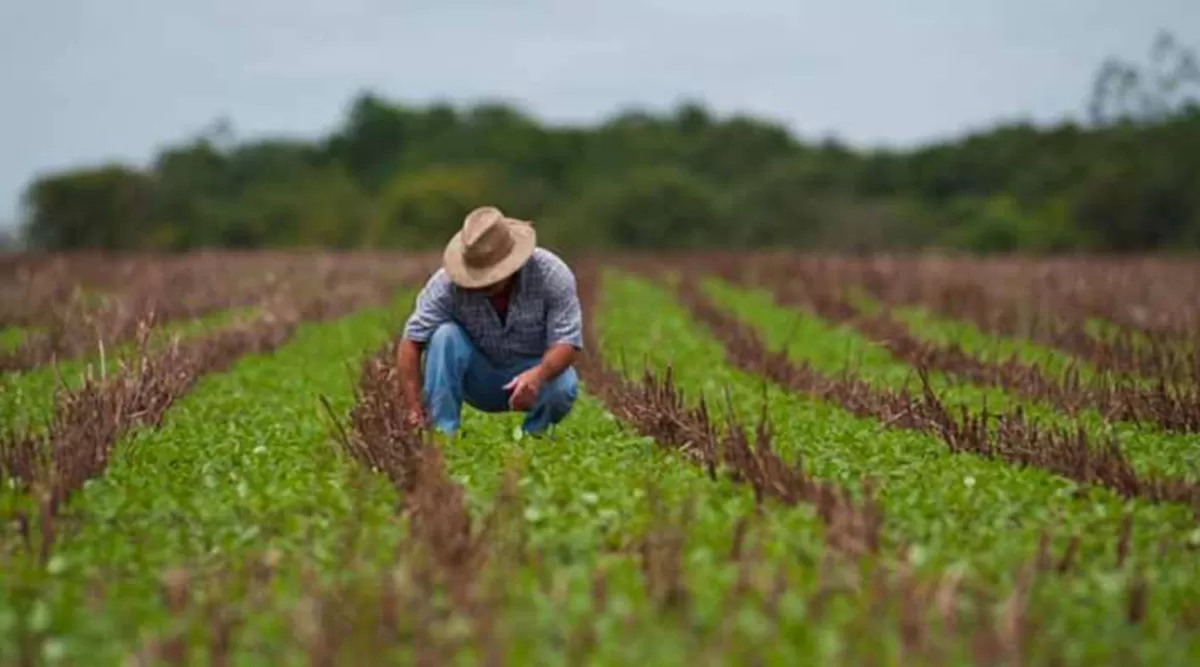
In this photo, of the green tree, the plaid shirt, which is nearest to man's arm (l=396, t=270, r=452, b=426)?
the plaid shirt

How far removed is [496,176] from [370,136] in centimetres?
1612

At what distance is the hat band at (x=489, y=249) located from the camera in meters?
7.72

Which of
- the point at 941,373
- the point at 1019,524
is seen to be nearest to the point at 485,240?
the point at 1019,524

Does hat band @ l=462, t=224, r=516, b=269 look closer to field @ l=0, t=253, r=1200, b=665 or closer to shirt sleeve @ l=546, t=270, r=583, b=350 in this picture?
shirt sleeve @ l=546, t=270, r=583, b=350

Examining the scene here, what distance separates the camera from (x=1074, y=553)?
546 centimetres

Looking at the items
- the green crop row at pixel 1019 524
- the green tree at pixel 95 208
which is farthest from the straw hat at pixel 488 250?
the green tree at pixel 95 208

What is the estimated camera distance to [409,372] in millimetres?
7992

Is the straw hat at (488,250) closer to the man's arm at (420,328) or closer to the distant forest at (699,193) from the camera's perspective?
the man's arm at (420,328)

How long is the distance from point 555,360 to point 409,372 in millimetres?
696

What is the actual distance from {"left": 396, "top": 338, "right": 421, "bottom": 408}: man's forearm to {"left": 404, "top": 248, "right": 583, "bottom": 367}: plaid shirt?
0.17ft

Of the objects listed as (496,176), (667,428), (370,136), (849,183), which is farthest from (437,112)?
(667,428)

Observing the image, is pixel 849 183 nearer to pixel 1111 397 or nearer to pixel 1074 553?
pixel 1111 397

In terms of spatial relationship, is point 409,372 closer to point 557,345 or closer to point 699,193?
point 557,345

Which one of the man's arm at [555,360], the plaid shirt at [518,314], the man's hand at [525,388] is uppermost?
the plaid shirt at [518,314]
